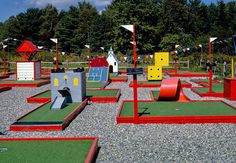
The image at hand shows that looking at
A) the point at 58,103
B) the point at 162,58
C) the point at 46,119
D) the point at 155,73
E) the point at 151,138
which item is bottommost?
the point at 151,138

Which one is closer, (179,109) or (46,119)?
(46,119)

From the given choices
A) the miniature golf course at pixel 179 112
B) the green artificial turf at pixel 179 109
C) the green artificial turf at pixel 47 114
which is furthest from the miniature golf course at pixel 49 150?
the green artificial turf at pixel 179 109

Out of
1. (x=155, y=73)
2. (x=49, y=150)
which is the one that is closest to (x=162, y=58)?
(x=155, y=73)

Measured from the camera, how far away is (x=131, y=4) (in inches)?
1906

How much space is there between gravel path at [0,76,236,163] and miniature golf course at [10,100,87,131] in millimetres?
185

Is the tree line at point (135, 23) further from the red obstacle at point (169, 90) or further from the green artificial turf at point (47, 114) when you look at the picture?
the green artificial turf at point (47, 114)

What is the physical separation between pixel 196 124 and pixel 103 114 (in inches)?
104

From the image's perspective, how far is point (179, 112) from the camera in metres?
8.84

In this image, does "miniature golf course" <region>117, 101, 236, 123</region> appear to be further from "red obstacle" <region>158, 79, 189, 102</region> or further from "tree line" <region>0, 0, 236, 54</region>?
"tree line" <region>0, 0, 236, 54</region>

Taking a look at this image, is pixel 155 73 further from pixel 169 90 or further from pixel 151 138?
pixel 151 138

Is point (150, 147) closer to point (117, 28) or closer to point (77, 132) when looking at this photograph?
point (77, 132)

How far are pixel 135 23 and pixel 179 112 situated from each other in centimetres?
3934

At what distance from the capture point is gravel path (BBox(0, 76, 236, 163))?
5.73 metres

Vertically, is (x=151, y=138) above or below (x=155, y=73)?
below
